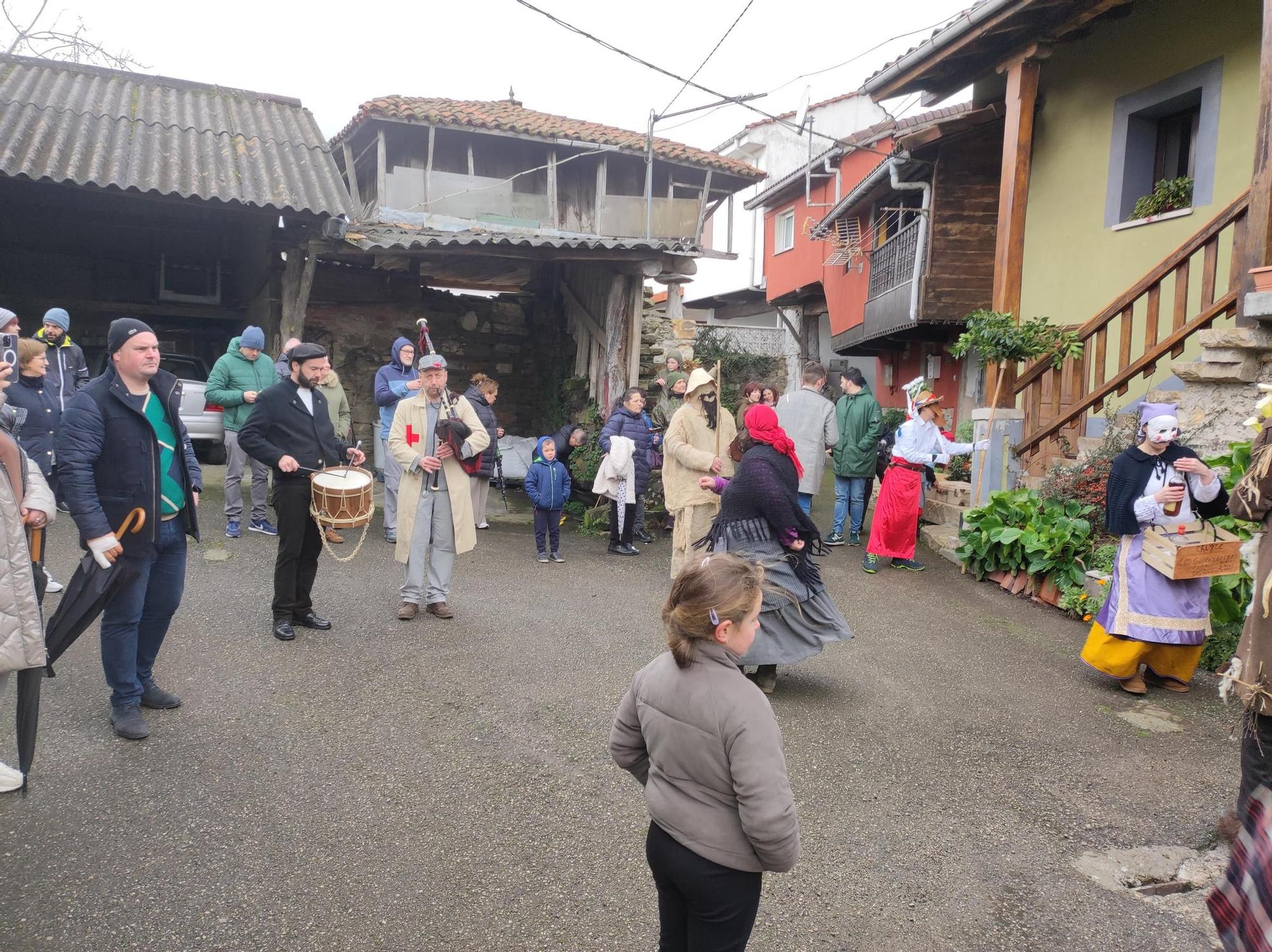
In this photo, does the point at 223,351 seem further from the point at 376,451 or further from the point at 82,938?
the point at 82,938

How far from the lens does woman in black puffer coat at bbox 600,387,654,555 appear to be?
8492mm

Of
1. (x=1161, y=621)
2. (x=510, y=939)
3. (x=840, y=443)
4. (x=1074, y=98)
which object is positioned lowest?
(x=510, y=939)

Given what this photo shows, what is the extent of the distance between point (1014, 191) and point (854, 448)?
318 cm

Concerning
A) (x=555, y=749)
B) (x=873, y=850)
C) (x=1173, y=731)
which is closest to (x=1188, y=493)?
(x=1173, y=731)

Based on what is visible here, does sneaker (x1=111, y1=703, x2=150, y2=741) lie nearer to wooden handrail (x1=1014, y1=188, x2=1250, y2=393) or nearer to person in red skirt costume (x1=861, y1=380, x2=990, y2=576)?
person in red skirt costume (x1=861, y1=380, x2=990, y2=576)

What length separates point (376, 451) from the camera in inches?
406

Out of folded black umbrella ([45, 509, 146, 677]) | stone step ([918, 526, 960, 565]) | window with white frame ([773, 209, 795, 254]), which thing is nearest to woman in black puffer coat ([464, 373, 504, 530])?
folded black umbrella ([45, 509, 146, 677])

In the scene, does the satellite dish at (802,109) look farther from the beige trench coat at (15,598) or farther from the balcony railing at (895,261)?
the beige trench coat at (15,598)

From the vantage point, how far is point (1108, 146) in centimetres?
1002

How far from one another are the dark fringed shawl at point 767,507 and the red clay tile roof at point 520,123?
1285 cm

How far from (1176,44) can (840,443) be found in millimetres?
5486

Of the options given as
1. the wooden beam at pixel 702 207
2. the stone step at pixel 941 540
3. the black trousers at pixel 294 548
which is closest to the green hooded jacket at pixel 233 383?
the black trousers at pixel 294 548

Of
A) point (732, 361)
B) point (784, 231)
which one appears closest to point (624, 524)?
point (732, 361)

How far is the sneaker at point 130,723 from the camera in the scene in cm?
394
